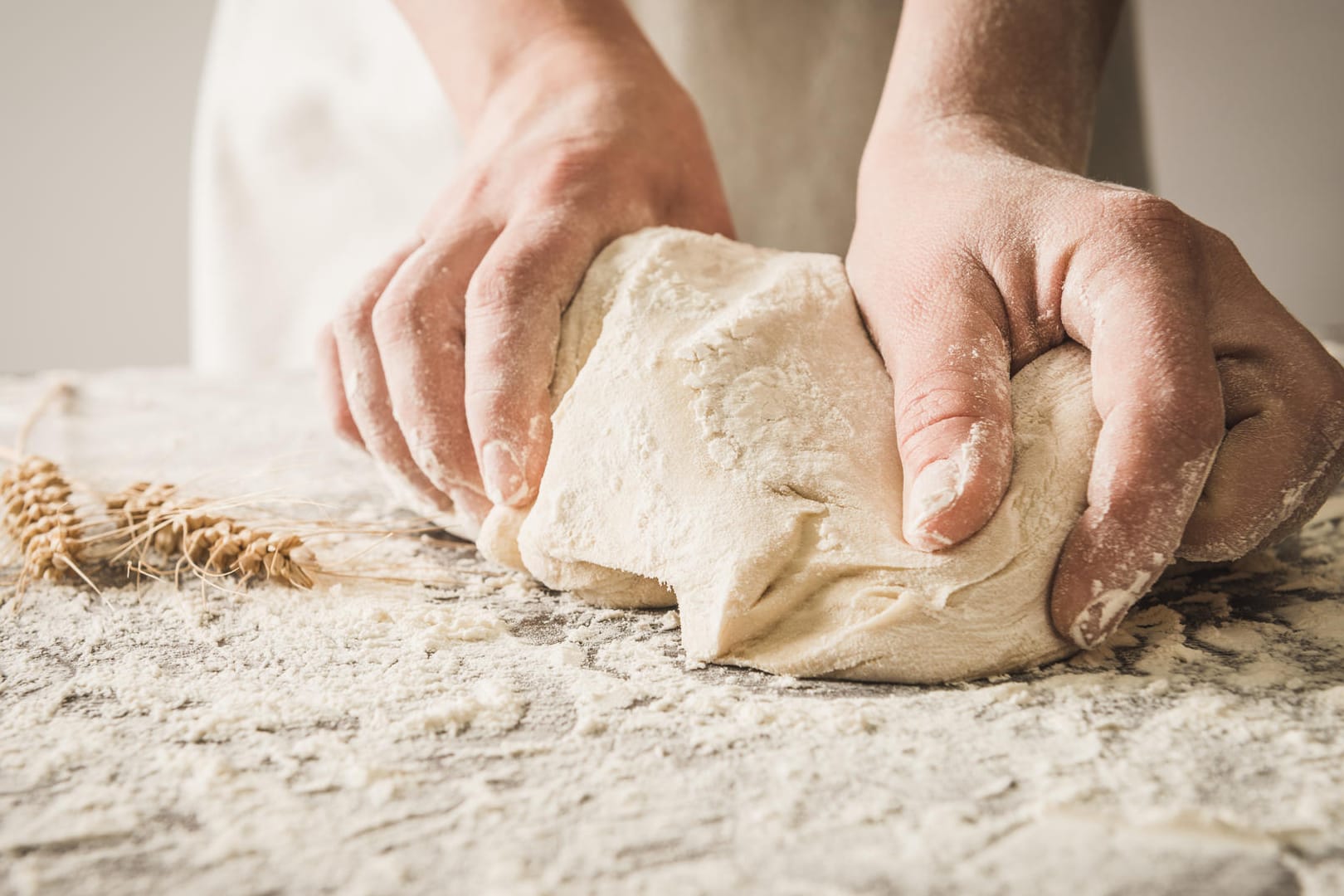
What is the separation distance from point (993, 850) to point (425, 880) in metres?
0.36

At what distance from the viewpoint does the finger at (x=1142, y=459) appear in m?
0.83

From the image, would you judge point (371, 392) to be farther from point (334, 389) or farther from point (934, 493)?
point (934, 493)

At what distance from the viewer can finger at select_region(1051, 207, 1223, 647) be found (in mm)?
833

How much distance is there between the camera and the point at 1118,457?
33.1 inches

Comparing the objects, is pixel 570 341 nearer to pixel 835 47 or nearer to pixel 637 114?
pixel 637 114

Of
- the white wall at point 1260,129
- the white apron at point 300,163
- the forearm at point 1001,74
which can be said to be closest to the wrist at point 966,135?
the forearm at point 1001,74

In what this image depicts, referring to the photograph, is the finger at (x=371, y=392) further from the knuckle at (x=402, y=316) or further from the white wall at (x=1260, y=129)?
the white wall at (x=1260, y=129)

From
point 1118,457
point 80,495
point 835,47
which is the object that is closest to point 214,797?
point 1118,457

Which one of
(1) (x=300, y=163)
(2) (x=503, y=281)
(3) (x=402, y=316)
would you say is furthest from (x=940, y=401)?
(1) (x=300, y=163)

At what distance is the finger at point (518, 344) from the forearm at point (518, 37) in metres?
0.47

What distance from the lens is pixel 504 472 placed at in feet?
3.63

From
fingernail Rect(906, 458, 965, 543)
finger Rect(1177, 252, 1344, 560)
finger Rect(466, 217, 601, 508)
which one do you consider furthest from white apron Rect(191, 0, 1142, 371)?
finger Rect(1177, 252, 1344, 560)

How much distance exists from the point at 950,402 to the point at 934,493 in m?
0.10

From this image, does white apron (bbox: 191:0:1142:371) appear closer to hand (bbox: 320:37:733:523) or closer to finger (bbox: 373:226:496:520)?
hand (bbox: 320:37:733:523)
